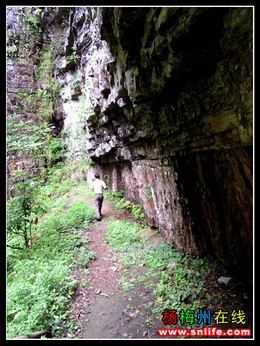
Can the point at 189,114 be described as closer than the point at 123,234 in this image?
Yes

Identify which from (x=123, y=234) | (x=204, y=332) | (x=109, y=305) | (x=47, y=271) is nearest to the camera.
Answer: (x=204, y=332)

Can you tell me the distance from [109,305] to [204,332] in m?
2.29

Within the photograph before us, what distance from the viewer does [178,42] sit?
4.45 metres

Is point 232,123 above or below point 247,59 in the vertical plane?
below

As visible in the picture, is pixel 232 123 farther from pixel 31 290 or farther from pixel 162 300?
pixel 31 290

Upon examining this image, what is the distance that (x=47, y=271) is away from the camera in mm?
7309

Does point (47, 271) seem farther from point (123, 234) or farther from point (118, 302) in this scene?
point (123, 234)

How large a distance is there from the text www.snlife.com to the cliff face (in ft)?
4.20

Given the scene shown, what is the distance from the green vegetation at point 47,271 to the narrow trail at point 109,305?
0.95 ft

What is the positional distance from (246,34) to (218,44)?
787 mm

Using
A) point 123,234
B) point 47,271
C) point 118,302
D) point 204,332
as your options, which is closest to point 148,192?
point 123,234

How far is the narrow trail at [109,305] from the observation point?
5.46 m
